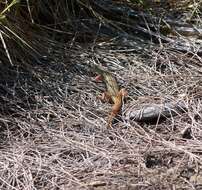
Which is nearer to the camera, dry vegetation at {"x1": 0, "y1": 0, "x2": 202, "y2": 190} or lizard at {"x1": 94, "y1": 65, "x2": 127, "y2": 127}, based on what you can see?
dry vegetation at {"x1": 0, "y1": 0, "x2": 202, "y2": 190}

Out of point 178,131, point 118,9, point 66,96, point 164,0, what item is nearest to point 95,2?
point 118,9

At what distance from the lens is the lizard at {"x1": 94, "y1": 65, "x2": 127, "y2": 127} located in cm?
349

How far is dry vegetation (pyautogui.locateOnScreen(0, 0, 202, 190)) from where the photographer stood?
118 inches

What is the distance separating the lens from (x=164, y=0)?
461 cm

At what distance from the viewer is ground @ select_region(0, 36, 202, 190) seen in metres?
2.98

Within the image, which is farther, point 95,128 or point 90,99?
point 90,99

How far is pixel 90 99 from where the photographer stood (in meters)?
3.63

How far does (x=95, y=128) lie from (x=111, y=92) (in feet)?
1.12

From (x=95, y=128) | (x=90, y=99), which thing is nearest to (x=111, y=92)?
(x=90, y=99)

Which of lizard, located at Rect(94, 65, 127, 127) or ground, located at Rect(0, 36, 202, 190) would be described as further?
lizard, located at Rect(94, 65, 127, 127)

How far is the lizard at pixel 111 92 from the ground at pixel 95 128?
51mm

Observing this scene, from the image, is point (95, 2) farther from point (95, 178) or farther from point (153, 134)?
point (95, 178)

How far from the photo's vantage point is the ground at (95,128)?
2980mm

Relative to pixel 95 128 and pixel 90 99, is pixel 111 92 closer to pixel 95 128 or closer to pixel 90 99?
pixel 90 99
